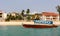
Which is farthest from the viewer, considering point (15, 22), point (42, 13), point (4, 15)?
point (42, 13)

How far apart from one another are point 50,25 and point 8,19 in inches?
539

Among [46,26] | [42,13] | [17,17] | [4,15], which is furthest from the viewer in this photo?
[42,13]

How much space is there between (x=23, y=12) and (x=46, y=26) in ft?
61.1

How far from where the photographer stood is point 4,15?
2291 inches

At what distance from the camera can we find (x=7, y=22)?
4953 centimetres

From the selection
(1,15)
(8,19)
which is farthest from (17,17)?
(1,15)

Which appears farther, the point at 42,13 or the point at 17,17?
the point at 42,13

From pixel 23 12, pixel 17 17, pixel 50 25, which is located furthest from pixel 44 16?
pixel 50 25

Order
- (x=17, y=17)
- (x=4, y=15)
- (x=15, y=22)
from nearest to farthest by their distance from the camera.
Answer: (x=15, y=22)
(x=17, y=17)
(x=4, y=15)

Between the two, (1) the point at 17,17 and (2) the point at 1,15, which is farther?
(2) the point at 1,15

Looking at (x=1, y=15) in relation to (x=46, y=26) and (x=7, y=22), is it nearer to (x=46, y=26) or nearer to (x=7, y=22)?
(x=7, y=22)

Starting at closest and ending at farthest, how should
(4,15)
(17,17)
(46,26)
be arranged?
1. (46,26)
2. (17,17)
3. (4,15)

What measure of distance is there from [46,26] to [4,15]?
20.4 meters

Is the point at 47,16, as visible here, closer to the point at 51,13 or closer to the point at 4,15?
the point at 51,13
